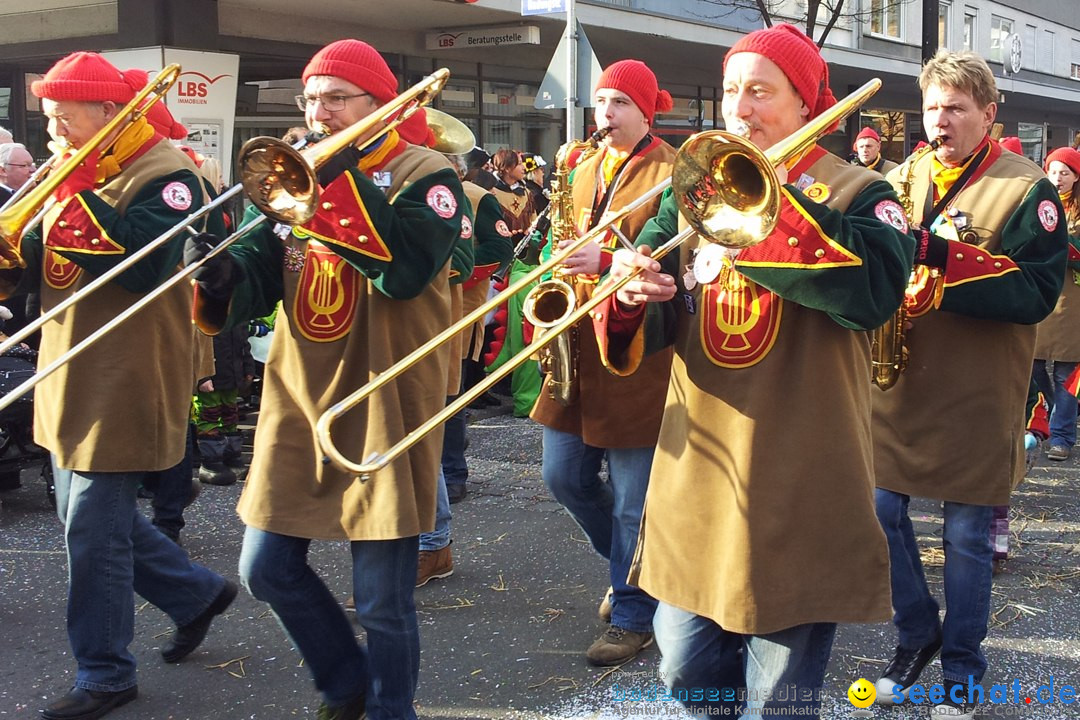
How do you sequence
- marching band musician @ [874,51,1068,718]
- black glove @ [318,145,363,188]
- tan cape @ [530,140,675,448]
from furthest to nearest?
tan cape @ [530,140,675,448] < marching band musician @ [874,51,1068,718] < black glove @ [318,145,363,188]

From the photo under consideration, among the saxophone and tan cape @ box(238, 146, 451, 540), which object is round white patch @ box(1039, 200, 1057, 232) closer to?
the saxophone

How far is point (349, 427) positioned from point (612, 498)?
1.49m

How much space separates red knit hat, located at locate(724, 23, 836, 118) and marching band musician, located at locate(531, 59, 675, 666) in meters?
1.26

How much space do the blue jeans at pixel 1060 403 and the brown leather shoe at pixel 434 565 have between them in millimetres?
4457

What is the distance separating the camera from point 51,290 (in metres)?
3.97

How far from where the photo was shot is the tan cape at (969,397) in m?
3.76

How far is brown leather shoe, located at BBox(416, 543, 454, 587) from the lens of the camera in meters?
5.13

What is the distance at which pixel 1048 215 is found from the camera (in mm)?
3746

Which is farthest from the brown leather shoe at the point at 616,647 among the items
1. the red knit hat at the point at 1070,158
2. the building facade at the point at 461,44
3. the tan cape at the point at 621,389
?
the building facade at the point at 461,44

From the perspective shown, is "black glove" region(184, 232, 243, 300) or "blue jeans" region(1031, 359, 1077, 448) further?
"blue jeans" region(1031, 359, 1077, 448)

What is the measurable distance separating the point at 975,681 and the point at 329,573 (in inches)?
109

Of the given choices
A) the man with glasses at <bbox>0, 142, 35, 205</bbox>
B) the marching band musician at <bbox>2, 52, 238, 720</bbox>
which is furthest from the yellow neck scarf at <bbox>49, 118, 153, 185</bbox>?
the man with glasses at <bbox>0, 142, 35, 205</bbox>

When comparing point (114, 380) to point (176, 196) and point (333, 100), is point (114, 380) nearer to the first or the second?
point (176, 196)

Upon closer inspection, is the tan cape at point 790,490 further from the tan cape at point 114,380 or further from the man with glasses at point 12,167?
the man with glasses at point 12,167
